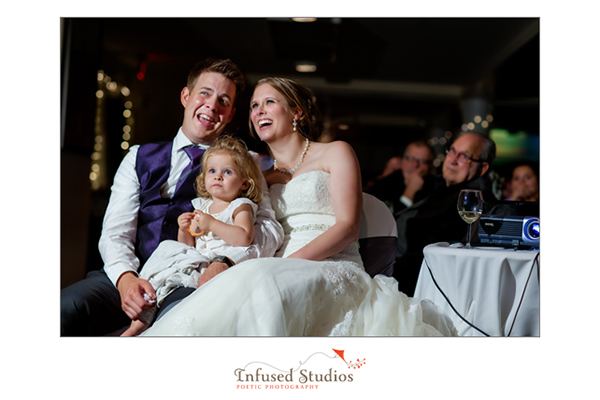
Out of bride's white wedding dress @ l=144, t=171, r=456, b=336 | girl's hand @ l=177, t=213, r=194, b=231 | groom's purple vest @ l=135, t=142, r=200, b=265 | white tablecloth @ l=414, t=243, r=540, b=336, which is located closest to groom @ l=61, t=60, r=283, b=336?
groom's purple vest @ l=135, t=142, r=200, b=265

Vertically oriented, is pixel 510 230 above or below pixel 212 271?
above

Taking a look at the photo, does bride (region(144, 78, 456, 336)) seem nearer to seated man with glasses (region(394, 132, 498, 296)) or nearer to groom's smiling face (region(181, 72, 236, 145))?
groom's smiling face (region(181, 72, 236, 145))

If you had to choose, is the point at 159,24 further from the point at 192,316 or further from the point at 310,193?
the point at 192,316

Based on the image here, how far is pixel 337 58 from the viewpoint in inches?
91.8

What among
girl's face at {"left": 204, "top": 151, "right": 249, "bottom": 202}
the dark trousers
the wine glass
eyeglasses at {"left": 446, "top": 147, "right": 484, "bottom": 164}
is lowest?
the dark trousers

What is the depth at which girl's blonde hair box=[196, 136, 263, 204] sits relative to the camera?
190cm

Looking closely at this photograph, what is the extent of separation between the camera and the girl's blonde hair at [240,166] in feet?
6.22

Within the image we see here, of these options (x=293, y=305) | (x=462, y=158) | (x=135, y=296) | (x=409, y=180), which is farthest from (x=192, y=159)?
(x=462, y=158)

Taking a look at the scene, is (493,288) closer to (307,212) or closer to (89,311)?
(307,212)

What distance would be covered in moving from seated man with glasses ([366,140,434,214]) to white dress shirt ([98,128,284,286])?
3.66 ft

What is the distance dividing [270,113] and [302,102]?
0.61 feet
